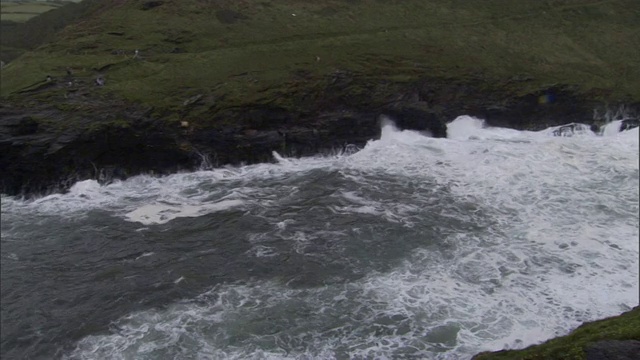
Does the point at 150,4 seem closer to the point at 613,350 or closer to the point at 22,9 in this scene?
the point at 22,9

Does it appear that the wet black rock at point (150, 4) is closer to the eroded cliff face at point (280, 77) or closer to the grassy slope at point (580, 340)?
the eroded cliff face at point (280, 77)

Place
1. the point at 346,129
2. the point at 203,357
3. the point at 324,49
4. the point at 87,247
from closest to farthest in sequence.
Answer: the point at 203,357 < the point at 87,247 < the point at 346,129 < the point at 324,49

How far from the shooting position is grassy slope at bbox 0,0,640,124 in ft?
93.3

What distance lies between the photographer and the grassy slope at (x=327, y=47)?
93.3 ft

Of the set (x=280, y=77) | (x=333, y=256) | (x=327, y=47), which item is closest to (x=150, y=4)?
(x=327, y=47)

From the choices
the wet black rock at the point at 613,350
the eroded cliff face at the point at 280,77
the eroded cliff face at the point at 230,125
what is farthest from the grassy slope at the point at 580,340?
the eroded cliff face at the point at 280,77

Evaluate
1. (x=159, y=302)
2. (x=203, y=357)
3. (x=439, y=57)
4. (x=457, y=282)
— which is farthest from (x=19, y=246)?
(x=439, y=57)

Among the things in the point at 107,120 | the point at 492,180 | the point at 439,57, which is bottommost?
the point at 492,180

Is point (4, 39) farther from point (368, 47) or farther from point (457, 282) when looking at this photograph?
point (457, 282)

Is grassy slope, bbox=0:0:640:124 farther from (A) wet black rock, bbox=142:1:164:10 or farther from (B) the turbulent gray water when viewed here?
(B) the turbulent gray water

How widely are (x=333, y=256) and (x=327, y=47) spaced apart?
16651 mm

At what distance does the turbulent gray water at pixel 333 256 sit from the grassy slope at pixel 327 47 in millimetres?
5168

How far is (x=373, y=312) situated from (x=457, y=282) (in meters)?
2.82

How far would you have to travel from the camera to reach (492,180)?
2370 cm
